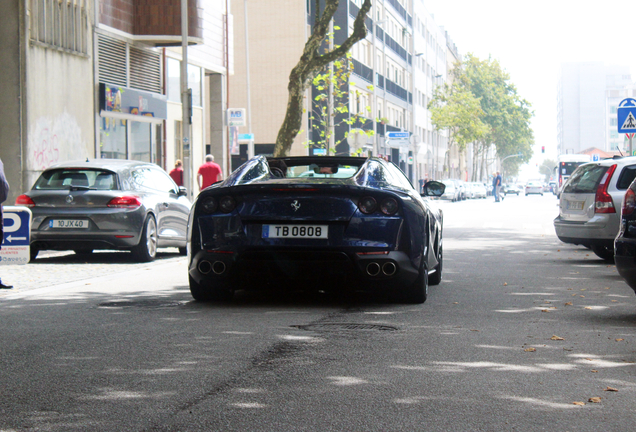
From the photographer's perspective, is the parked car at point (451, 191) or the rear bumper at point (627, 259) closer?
the rear bumper at point (627, 259)

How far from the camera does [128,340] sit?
666 centimetres

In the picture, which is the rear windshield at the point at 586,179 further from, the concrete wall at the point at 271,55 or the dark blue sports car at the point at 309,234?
the concrete wall at the point at 271,55

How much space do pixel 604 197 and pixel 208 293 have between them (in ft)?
23.1

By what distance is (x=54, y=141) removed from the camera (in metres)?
23.3

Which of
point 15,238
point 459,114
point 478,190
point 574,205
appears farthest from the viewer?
point 478,190

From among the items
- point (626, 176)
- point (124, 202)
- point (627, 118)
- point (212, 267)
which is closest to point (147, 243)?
point (124, 202)

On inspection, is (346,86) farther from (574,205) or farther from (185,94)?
(574,205)

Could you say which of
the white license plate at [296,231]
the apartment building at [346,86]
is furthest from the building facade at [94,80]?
the white license plate at [296,231]

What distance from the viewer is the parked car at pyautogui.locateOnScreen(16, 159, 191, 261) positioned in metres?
13.8

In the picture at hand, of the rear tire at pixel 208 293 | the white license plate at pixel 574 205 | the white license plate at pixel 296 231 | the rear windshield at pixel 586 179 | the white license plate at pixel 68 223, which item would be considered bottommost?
the rear tire at pixel 208 293

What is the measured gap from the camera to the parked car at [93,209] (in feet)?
45.3

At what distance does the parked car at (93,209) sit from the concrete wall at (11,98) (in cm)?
776

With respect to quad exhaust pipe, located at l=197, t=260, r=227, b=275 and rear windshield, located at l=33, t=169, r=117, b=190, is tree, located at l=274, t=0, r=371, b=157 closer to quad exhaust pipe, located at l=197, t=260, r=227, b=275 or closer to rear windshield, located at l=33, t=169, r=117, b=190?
rear windshield, located at l=33, t=169, r=117, b=190

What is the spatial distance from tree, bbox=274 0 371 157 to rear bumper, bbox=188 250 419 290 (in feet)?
54.7
